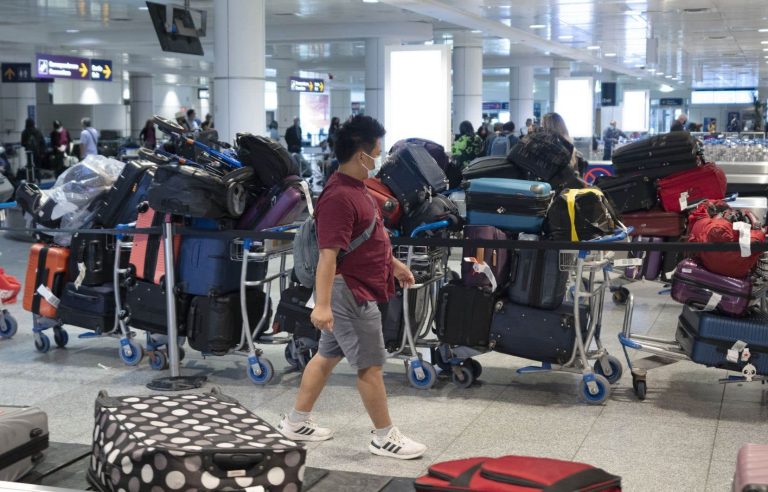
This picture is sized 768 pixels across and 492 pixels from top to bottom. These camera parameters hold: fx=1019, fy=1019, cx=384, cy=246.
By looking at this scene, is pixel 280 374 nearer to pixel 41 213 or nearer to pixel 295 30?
pixel 41 213

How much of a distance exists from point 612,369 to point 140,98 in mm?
37072

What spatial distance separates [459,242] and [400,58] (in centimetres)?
894

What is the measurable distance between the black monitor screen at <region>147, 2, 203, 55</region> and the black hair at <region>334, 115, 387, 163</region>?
8404 millimetres

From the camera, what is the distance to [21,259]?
12.8 meters

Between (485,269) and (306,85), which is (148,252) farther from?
(306,85)

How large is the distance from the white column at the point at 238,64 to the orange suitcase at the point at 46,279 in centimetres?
484

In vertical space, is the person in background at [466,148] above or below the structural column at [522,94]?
below

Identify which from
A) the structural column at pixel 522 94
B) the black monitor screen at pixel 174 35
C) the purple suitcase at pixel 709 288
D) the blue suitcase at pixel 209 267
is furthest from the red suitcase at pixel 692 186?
the structural column at pixel 522 94

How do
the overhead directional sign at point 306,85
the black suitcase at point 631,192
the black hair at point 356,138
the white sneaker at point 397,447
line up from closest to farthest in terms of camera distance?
the black hair at point 356,138
the white sneaker at point 397,447
the black suitcase at point 631,192
the overhead directional sign at point 306,85

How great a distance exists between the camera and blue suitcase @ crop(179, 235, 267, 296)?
262 inches

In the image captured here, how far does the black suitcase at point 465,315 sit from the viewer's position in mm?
6258

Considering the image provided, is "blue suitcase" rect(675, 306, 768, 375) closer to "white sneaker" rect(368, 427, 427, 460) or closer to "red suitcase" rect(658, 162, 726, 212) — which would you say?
"white sneaker" rect(368, 427, 427, 460)

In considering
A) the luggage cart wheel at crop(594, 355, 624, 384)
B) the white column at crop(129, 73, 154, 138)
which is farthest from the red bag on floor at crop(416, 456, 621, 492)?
the white column at crop(129, 73, 154, 138)

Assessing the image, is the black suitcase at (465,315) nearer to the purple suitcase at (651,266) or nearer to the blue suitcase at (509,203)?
the blue suitcase at (509,203)
